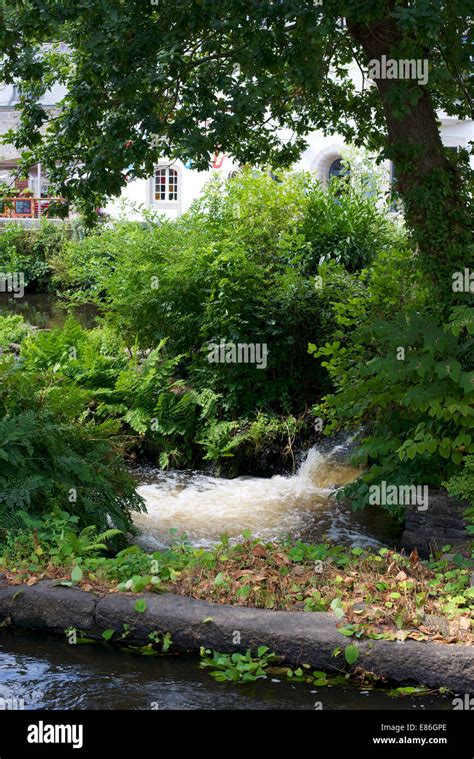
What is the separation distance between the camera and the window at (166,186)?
121ft

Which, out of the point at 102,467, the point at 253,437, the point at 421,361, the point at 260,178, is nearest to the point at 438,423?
the point at 421,361

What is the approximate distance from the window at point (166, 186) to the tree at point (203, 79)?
87.5 feet

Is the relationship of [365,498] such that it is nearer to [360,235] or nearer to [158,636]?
[158,636]

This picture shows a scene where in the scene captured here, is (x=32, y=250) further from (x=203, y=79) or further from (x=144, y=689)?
(x=144, y=689)

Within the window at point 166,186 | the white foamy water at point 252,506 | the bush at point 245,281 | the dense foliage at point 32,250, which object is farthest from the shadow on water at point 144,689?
the window at point 166,186

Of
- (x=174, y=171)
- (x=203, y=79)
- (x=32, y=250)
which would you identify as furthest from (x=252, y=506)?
(x=174, y=171)

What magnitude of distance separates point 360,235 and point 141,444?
14.9ft

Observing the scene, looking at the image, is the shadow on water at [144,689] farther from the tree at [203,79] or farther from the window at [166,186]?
the window at [166,186]

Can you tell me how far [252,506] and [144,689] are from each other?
19.1ft

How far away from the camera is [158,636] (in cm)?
650

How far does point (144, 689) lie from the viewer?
19.4 ft

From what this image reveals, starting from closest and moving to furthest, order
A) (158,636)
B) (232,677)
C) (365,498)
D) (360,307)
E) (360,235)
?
1. (232,677)
2. (158,636)
3. (365,498)
4. (360,307)
5. (360,235)
